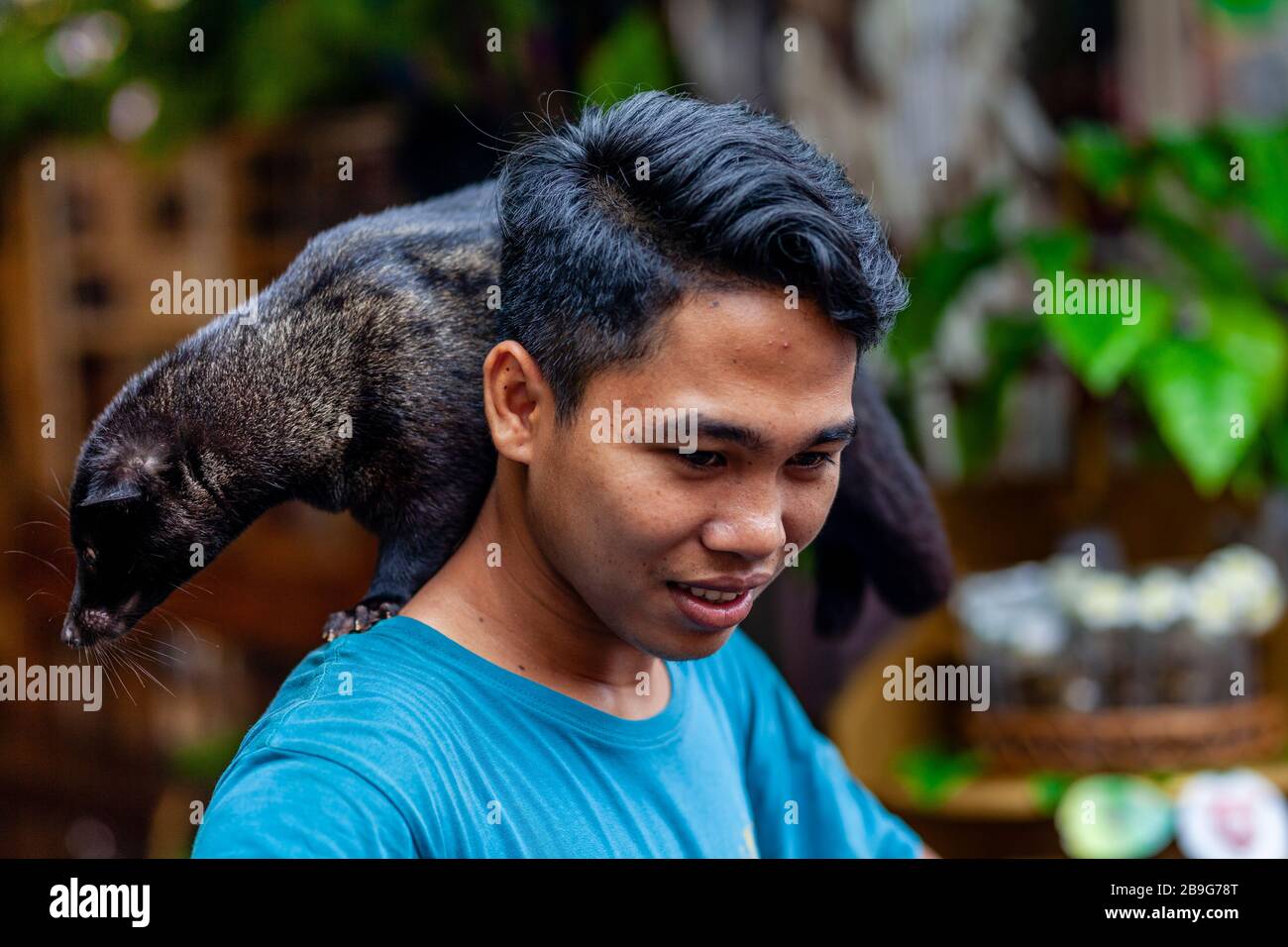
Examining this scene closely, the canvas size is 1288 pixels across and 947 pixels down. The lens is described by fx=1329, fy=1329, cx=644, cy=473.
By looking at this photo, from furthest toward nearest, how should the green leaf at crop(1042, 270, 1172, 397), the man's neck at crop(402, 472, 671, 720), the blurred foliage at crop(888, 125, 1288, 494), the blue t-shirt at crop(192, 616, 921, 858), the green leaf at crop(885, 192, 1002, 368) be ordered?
1. the green leaf at crop(885, 192, 1002, 368)
2. the blurred foliage at crop(888, 125, 1288, 494)
3. the green leaf at crop(1042, 270, 1172, 397)
4. the man's neck at crop(402, 472, 671, 720)
5. the blue t-shirt at crop(192, 616, 921, 858)

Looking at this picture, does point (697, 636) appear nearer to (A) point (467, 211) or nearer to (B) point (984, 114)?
(A) point (467, 211)

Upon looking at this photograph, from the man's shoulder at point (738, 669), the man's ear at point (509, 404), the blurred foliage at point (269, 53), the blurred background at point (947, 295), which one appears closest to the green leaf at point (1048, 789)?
the blurred background at point (947, 295)

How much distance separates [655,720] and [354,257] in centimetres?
61

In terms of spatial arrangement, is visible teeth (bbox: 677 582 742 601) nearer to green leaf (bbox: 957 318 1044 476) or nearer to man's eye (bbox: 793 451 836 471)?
man's eye (bbox: 793 451 836 471)

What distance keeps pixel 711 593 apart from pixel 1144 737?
239cm

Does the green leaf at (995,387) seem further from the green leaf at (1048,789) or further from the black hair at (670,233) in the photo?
the black hair at (670,233)

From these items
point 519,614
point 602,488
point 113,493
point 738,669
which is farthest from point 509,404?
point 738,669

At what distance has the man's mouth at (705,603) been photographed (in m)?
1.18

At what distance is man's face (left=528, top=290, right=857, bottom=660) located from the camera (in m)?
1.12

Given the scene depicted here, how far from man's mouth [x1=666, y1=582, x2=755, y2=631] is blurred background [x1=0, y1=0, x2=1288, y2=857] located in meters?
1.81

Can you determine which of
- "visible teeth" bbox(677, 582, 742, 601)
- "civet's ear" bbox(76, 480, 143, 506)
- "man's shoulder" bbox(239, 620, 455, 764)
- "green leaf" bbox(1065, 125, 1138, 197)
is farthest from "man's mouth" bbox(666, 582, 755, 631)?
"green leaf" bbox(1065, 125, 1138, 197)

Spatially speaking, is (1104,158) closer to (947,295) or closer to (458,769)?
(947,295)

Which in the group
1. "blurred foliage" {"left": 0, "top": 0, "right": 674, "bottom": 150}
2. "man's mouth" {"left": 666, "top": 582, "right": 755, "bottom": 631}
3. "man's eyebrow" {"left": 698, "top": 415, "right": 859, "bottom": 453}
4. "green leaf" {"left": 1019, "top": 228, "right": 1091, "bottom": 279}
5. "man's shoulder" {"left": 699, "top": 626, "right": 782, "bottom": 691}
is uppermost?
"blurred foliage" {"left": 0, "top": 0, "right": 674, "bottom": 150}

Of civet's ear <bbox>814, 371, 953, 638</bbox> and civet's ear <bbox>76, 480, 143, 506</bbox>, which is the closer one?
civet's ear <bbox>76, 480, 143, 506</bbox>
